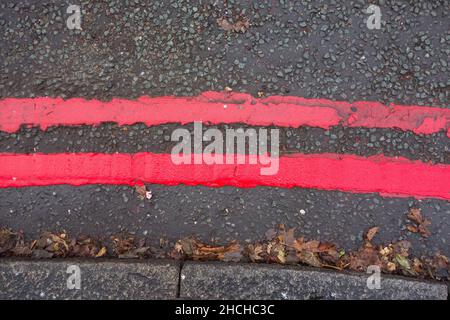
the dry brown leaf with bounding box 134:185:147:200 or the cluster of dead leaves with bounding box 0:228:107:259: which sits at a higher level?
the dry brown leaf with bounding box 134:185:147:200

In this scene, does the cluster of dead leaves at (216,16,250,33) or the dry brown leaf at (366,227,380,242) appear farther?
the cluster of dead leaves at (216,16,250,33)

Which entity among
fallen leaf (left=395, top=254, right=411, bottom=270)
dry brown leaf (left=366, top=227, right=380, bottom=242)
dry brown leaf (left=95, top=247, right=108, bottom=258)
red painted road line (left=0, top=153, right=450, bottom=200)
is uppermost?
red painted road line (left=0, top=153, right=450, bottom=200)

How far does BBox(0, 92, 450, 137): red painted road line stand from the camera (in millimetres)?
2455

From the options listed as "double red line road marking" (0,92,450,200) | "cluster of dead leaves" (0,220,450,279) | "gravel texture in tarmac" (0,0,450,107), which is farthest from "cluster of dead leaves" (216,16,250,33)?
"cluster of dead leaves" (0,220,450,279)

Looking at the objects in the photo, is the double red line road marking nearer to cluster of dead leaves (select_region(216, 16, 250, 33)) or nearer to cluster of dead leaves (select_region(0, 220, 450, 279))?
cluster of dead leaves (select_region(0, 220, 450, 279))

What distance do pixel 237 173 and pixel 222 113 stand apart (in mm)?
378

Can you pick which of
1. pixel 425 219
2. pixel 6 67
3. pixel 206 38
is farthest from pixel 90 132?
pixel 425 219

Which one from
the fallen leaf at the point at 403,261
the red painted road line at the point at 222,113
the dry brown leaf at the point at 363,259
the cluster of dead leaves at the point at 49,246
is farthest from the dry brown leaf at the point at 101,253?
the fallen leaf at the point at 403,261

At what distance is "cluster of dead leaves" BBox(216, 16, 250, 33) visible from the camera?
2539 millimetres

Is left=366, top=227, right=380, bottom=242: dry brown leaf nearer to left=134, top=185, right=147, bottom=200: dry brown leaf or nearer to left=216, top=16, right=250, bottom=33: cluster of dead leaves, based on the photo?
left=134, top=185, right=147, bottom=200: dry brown leaf

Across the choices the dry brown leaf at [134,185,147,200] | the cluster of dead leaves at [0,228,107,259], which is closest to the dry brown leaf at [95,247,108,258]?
the cluster of dead leaves at [0,228,107,259]

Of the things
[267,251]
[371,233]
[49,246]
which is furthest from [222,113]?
[49,246]

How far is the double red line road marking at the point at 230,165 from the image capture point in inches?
95.2

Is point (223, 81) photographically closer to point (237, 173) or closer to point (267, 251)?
point (237, 173)
